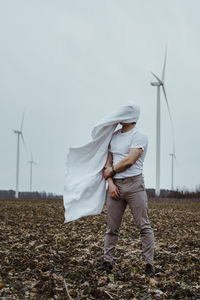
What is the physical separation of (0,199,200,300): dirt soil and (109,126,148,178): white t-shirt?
1.26m

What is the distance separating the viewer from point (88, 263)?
19.5ft

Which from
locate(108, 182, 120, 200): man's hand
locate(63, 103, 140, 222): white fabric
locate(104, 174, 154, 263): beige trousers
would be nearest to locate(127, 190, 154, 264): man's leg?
locate(104, 174, 154, 263): beige trousers

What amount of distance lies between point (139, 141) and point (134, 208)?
0.74 meters

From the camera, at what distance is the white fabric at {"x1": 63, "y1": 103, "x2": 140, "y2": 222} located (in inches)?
193

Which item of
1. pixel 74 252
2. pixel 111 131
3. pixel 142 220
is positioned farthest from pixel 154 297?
pixel 74 252

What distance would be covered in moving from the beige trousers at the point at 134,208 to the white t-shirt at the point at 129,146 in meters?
0.07

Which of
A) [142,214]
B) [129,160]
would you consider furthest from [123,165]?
[142,214]

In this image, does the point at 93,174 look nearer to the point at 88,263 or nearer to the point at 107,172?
the point at 107,172

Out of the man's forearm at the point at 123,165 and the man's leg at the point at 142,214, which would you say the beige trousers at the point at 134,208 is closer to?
the man's leg at the point at 142,214

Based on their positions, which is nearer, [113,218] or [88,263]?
[113,218]

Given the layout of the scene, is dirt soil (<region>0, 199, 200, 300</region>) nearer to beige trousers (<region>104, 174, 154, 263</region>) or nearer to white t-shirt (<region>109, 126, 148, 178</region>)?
beige trousers (<region>104, 174, 154, 263</region>)

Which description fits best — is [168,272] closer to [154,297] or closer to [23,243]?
[154,297]

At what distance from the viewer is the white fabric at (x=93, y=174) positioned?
4.91 m

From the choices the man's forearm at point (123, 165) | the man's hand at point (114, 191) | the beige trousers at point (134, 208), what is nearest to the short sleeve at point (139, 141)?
the man's forearm at point (123, 165)
